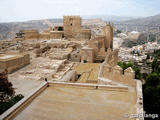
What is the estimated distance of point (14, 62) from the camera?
11359 mm

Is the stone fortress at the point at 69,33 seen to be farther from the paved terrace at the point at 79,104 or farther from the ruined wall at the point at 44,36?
the paved terrace at the point at 79,104

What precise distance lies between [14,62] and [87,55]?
6.27m

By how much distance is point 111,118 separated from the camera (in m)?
3.79

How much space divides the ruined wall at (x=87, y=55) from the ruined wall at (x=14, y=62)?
16.0ft

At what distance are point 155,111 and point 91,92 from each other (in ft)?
24.3

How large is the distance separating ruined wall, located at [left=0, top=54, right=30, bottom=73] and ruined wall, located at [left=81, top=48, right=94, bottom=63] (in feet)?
A: 16.0

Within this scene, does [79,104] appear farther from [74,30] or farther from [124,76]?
[74,30]

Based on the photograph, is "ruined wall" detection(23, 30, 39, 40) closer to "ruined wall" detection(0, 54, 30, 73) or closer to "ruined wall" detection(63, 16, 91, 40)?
"ruined wall" detection(63, 16, 91, 40)

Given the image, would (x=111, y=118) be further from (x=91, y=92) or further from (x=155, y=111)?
(x=155, y=111)

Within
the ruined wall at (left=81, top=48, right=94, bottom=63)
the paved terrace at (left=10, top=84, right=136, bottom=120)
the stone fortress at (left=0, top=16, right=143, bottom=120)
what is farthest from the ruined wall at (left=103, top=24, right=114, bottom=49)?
the paved terrace at (left=10, top=84, right=136, bottom=120)

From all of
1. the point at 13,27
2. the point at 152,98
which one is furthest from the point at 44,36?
the point at 13,27

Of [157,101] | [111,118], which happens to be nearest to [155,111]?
[157,101]

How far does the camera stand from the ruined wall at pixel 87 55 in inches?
577

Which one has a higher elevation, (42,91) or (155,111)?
(42,91)
